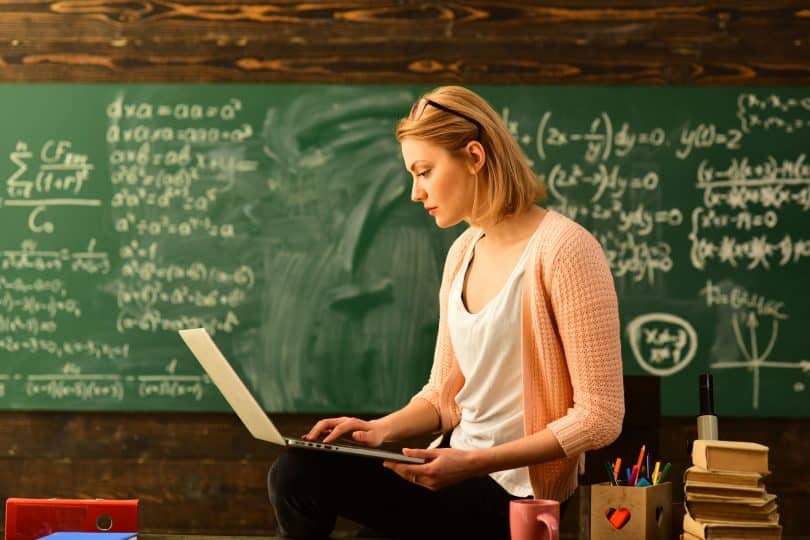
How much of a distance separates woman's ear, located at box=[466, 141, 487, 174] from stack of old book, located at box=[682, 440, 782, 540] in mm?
608

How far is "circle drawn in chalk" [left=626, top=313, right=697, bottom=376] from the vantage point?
2.79m

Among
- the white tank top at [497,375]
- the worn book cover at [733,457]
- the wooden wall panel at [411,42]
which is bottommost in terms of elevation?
the worn book cover at [733,457]

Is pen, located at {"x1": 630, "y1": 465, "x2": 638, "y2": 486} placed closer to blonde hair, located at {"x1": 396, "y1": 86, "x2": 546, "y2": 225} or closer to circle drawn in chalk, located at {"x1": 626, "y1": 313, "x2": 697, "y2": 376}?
blonde hair, located at {"x1": 396, "y1": 86, "x2": 546, "y2": 225}

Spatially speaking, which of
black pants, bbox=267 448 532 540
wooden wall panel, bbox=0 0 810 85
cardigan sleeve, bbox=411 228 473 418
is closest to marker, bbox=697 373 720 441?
black pants, bbox=267 448 532 540

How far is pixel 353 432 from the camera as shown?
1721 millimetres

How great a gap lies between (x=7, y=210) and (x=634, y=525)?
2173 mm

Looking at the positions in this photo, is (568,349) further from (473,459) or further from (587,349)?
(473,459)

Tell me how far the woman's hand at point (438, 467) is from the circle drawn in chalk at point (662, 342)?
141 cm

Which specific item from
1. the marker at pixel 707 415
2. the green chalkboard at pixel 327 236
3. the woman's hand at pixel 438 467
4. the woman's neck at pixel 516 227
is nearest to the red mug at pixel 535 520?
the woman's hand at pixel 438 467

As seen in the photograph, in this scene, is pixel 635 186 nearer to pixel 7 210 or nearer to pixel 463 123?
pixel 463 123

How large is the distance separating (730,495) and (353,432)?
661mm

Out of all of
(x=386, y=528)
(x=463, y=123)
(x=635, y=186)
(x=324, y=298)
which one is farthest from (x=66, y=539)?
(x=635, y=186)

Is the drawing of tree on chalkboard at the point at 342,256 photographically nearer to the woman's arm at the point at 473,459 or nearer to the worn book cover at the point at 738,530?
the woman's arm at the point at 473,459

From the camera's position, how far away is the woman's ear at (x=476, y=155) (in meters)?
1.68
